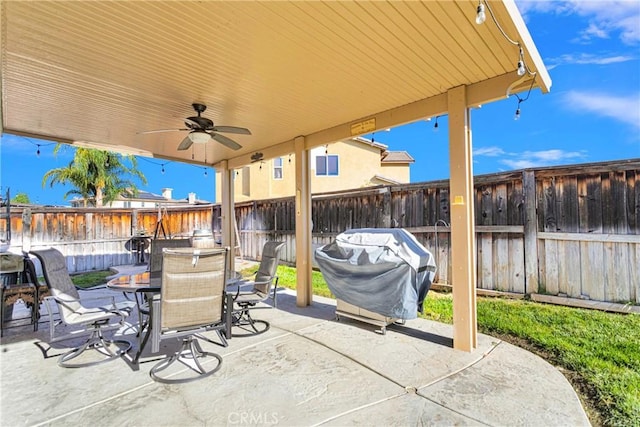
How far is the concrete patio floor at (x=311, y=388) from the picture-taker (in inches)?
92.6

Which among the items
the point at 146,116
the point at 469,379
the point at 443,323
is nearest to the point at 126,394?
the point at 469,379

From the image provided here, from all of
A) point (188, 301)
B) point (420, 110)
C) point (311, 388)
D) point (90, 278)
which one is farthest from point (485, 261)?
point (90, 278)

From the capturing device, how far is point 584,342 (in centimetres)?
345

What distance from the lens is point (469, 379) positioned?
114 inches

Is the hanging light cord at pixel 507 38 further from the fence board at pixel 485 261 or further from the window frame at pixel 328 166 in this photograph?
the window frame at pixel 328 166

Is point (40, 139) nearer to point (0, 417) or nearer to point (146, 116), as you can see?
point (146, 116)

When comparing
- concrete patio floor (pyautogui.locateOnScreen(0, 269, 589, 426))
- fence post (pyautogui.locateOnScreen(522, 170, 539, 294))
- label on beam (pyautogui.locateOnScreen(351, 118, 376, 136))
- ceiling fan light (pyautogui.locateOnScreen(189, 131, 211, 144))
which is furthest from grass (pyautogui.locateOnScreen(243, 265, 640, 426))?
ceiling fan light (pyautogui.locateOnScreen(189, 131, 211, 144))

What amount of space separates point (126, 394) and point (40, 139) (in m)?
4.79

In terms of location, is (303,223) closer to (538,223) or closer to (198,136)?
(198,136)

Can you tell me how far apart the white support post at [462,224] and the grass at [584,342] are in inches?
29.2

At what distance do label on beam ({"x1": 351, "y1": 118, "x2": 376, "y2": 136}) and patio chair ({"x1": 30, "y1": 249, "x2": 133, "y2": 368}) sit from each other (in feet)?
12.3

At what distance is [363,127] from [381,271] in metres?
2.10

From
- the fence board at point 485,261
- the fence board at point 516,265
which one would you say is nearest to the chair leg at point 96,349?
the fence board at point 485,261

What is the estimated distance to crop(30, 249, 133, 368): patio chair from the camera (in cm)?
A: 328
